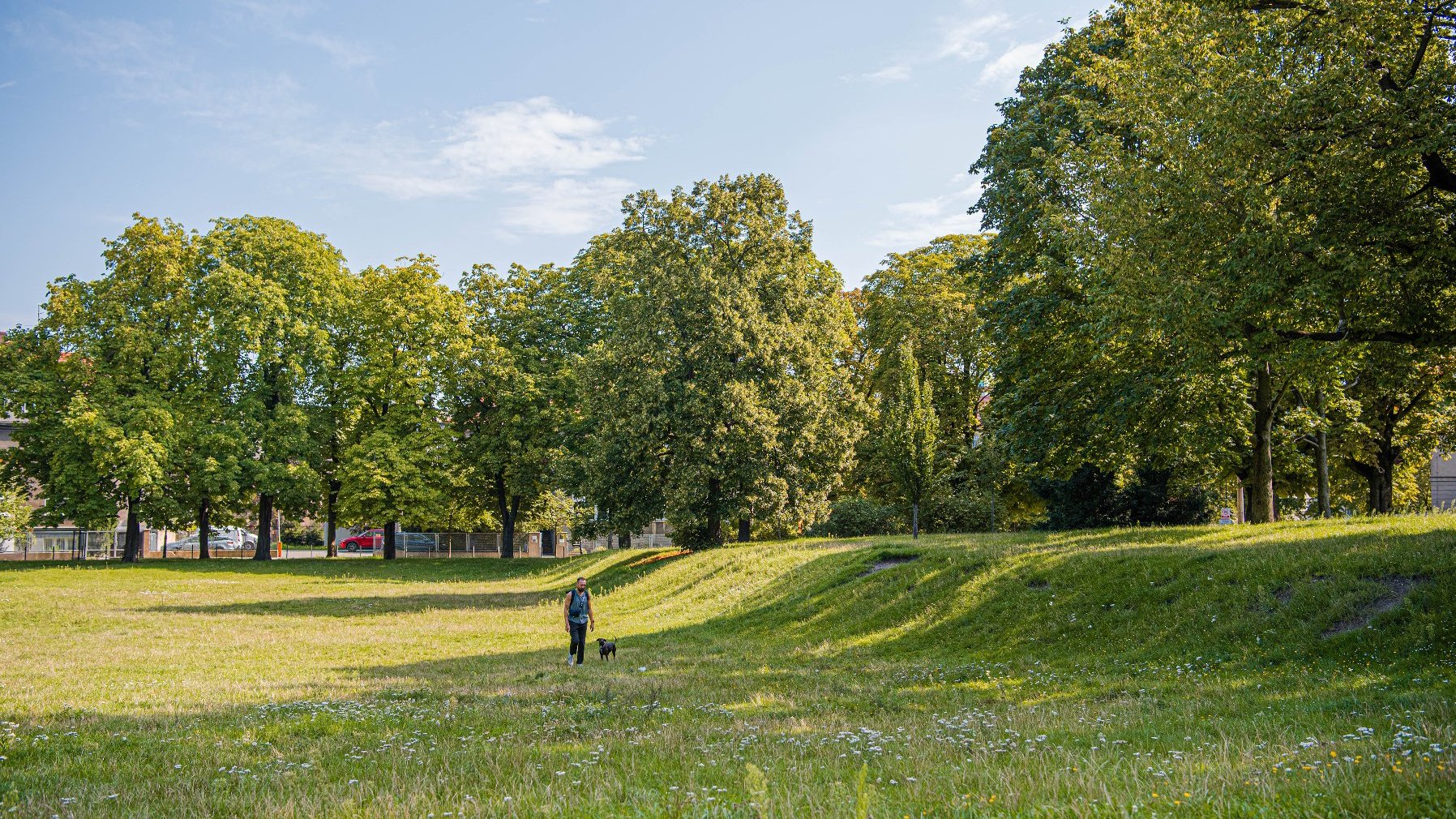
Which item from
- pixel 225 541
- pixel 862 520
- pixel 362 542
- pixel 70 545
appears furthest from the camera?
pixel 362 542

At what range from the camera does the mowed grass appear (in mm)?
5852

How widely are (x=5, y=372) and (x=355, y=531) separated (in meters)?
45.9

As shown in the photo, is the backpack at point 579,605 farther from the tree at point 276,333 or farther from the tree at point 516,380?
the tree at point 276,333

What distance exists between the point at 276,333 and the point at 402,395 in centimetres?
747

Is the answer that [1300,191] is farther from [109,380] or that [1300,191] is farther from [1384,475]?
[109,380]

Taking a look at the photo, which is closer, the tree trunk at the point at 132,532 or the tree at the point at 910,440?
the tree at the point at 910,440

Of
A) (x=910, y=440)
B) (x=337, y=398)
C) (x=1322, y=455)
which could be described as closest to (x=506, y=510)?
(x=337, y=398)

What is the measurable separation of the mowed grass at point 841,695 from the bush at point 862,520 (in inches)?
607

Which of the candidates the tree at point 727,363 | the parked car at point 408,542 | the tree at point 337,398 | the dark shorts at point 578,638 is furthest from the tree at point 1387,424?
the parked car at point 408,542

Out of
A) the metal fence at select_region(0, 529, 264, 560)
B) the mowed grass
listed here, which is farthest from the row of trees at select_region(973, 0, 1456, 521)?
the metal fence at select_region(0, 529, 264, 560)

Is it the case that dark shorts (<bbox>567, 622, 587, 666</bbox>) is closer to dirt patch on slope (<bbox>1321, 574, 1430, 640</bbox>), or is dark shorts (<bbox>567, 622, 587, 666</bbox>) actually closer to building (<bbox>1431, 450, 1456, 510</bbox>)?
dirt patch on slope (<bbox>1321, 574, 1430, 640</bbox>)

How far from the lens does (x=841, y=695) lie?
12.3 meters

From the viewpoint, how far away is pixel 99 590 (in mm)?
35219

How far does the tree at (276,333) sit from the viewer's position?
158 ft
